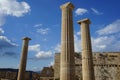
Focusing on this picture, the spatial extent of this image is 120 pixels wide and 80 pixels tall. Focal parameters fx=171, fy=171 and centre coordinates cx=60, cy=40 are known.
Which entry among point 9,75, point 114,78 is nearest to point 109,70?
point 114,78

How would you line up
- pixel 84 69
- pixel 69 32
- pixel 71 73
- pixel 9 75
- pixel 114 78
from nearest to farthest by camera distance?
pixel 71 73, pixel 69 32, pixel 84 69, pixel 114 78, pixel 9 75

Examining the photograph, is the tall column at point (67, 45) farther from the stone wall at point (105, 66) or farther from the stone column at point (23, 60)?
the stone wall at point (105, 66)

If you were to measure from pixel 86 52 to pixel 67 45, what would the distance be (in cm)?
298

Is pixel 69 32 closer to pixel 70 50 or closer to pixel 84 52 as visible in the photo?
pixel 70 50

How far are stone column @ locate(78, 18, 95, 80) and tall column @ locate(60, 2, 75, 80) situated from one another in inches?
103

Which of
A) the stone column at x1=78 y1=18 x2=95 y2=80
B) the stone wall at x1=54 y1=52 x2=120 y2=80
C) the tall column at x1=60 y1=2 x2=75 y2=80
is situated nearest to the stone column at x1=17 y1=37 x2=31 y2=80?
the stone column at x1=78 y1=18 x2=95 y2=80

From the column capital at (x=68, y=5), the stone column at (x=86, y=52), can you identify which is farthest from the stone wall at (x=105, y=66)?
the column capital at (x=68, y=5)

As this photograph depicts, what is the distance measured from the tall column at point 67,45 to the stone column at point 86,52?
2.62 metres

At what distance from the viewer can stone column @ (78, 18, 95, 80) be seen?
12.6m

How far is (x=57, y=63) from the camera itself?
37438 millimetres

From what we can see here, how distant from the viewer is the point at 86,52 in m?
13.0

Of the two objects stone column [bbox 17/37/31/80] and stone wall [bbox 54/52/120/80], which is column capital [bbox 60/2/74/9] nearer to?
stone column [bbox 17/37/31/80]

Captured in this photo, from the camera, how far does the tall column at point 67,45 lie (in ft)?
33.1

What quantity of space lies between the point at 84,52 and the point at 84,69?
1.29 meters
